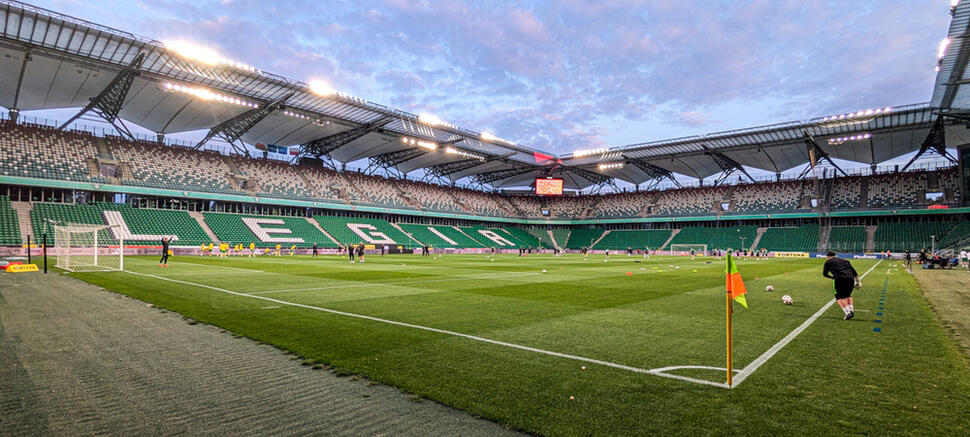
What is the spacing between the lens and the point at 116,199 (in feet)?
144

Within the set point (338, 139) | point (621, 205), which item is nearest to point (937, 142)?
point (621, 205)

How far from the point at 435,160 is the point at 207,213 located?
3105 centimetres

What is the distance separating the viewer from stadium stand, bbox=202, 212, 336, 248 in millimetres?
46188

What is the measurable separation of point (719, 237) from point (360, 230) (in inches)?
2089

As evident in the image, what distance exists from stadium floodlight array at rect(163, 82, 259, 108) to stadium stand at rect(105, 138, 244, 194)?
1159cm

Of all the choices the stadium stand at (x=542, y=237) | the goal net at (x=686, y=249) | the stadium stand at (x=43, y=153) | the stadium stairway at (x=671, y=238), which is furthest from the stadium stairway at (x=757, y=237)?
the stadium stand at (x=43, y=153)

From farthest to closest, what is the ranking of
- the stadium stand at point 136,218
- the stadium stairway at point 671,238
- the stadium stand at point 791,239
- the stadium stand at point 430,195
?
the stadium stand at point 430,195
the stadium stairway at point 671,238
the stadium stand at point 791,239
the stadium stand at point 136,218

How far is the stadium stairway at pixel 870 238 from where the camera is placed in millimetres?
55469

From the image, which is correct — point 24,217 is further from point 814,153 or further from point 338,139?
point 814,153

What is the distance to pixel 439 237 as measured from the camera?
66625 millimetres

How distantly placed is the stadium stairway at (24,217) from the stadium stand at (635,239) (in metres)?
69.8

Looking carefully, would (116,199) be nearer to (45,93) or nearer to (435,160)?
(45,93)

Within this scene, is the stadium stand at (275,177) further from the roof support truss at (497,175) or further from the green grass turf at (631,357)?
the green grass turf at (631,357)

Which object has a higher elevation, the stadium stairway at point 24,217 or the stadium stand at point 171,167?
the stadium stand at point 171,167
